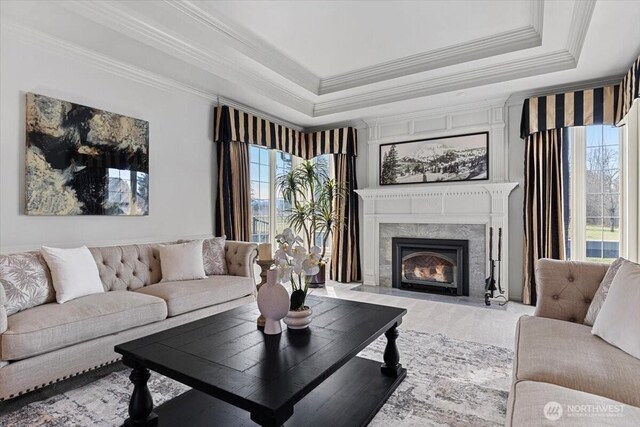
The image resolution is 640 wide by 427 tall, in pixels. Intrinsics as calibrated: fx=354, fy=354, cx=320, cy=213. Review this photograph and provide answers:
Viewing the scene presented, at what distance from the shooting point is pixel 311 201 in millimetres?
5668

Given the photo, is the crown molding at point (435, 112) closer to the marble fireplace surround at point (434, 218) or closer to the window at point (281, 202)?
the marble fireplace surround at point (434, 218)

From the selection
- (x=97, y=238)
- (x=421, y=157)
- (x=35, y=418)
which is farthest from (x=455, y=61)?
(x=35, y=418)

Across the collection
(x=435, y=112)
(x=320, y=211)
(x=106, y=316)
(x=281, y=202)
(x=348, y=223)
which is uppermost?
(x=435, y=112)

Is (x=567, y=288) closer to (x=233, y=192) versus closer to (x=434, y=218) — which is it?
(x=434, y=218)

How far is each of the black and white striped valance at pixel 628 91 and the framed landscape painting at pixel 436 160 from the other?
137 centimetres

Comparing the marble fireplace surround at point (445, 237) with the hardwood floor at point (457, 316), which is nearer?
the hardwood floor at point (457, 316)

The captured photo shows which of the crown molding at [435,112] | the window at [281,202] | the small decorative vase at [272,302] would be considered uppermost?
the crown molding at [435,112]

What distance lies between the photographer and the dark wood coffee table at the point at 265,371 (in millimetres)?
1391

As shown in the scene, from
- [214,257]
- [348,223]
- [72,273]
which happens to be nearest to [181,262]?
[214,257]

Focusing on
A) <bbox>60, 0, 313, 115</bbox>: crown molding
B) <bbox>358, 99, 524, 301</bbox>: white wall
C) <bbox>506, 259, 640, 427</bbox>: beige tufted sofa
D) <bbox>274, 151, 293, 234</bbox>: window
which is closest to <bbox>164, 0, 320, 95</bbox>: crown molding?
<bbox>60, 0, 313, 115</bbox>: crown molding

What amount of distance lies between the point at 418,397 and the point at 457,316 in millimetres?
1914

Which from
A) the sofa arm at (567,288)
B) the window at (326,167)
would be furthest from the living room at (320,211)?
the window at (326,167)

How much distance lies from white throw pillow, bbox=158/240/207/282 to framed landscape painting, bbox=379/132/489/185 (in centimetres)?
305
